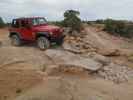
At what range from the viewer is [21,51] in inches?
639

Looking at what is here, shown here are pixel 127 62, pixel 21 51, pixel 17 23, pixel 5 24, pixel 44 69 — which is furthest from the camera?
pixel 5 24

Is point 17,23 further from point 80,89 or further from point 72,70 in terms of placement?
point 80,89

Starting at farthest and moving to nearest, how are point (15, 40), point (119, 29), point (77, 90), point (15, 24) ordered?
point (119, 29)
point (15, 40)
point (15, 24)
point (77, 90)

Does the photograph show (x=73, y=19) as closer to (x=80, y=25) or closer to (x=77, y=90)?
(x=80, y=25)

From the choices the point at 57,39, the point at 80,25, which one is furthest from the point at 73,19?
the point at 57,39

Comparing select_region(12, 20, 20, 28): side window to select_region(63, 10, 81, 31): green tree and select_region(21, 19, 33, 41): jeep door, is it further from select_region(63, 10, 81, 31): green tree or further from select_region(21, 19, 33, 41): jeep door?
select_region(63, 10, 81, 31): green tree

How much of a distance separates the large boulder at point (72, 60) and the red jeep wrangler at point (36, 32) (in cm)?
115

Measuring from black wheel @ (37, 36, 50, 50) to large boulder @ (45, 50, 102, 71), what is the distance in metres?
1.02

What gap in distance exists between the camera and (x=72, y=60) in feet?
46.4

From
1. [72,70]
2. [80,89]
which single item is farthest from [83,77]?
[80,89]

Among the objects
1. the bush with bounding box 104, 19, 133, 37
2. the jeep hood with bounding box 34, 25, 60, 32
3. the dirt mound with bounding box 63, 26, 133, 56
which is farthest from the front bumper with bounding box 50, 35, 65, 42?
the bush with bounding box 104, 19, 133, 37

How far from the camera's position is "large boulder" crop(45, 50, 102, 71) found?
13562mm

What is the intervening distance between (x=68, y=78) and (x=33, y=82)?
1626 millimetres

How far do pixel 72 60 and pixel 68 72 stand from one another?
1.16 metres
